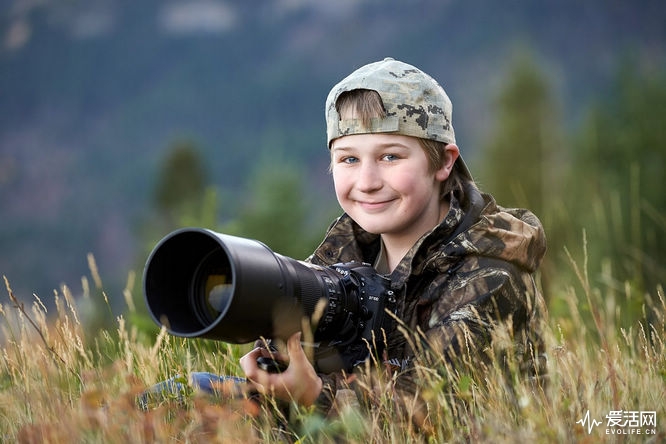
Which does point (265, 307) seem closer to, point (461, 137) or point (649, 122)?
point (649, 122)

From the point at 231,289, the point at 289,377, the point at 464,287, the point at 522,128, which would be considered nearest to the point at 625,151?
the point at 522,128

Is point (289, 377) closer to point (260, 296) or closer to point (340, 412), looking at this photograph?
point (340, 412)

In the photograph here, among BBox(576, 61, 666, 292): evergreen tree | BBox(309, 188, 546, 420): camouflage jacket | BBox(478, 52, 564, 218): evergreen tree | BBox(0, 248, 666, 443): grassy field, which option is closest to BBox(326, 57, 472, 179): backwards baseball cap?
BBox(309, 188, 546, 420): camouflage jacket

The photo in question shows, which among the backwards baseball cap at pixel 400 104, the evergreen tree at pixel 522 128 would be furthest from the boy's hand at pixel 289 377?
the evergreen tree at pixel 522 128

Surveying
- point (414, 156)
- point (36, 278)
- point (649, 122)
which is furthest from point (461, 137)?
point (414, 156)

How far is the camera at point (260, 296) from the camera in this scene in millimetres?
2521

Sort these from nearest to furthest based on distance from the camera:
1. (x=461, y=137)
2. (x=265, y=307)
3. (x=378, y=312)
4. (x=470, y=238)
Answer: (x=265, y=307), (x=378, y=312), (x=470, y=238), (x=461, y=137)

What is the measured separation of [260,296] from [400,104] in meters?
1.21

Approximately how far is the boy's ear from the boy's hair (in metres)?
0.02

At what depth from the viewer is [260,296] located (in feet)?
8.34

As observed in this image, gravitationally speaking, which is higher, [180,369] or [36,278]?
[180,369]

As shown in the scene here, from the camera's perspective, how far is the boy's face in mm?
3438

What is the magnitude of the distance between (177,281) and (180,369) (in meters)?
0.70

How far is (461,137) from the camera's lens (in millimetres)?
146250
